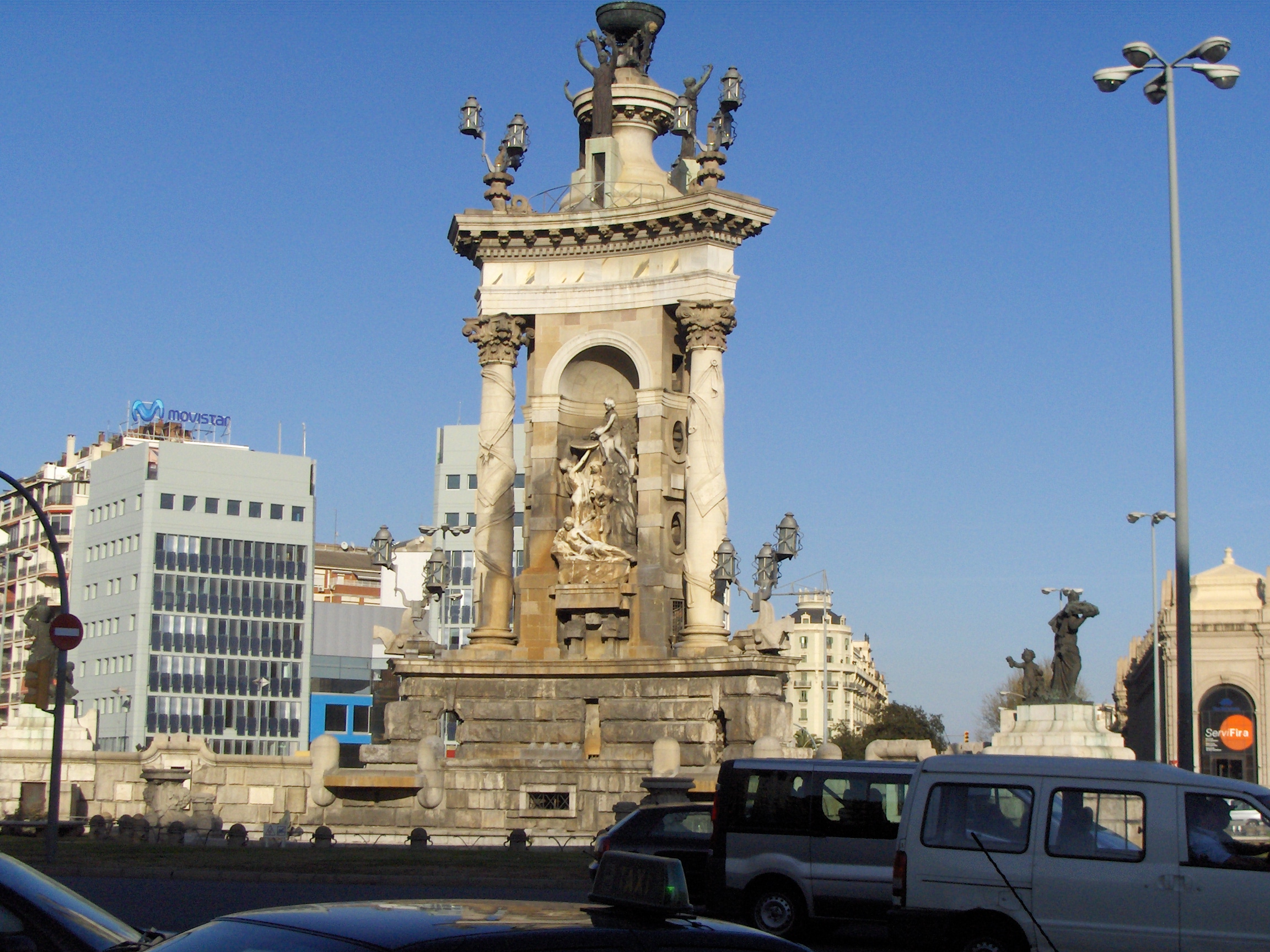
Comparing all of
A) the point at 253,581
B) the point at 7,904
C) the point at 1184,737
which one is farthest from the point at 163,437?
the point at 7,904

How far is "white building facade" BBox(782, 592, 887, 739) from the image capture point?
518 ft

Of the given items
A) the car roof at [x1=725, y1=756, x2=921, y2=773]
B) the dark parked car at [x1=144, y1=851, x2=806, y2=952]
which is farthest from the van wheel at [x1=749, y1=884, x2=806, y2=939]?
the dark parked car at [x1=144, y1=851, x2=806, y2=952]

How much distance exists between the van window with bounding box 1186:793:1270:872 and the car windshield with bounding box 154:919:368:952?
9.83 metres

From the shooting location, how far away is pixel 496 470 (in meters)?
36.7

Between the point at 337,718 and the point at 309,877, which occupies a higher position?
the point at 309,877

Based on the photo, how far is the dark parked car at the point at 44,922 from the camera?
7164 mm

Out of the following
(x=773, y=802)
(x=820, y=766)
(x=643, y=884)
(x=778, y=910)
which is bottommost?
(x=778, y=910)

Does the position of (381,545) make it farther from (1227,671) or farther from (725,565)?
(1227,671)

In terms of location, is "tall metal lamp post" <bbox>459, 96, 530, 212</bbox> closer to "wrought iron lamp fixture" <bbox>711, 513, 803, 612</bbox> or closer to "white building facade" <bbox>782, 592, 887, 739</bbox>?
"wrought iron lamp fixture" <bbox>711, 513, 803, 612</bbox>

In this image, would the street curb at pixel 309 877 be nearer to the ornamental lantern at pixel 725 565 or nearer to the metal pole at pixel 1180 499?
the metal pole at pixel 1180 499

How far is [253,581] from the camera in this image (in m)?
105

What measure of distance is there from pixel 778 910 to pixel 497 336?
21853 millimetres

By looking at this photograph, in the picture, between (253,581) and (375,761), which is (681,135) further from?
(253,581)

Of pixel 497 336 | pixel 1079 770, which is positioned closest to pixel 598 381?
pixel 497 336
